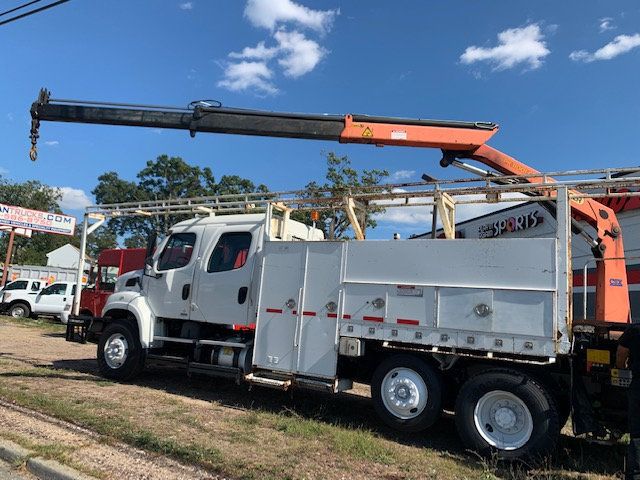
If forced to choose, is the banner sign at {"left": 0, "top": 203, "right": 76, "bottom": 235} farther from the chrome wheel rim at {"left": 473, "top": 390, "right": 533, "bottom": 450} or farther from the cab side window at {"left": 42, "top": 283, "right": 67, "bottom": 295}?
the chrome wheel rim at {"left": 473, "top": 390, "right": 533, "bottom": 450}

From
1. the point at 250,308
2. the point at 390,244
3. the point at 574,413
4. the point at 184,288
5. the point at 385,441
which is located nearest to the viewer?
the point at 574,413

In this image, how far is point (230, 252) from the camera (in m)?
8.46

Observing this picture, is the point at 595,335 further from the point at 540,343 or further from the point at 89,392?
the point at 89,392

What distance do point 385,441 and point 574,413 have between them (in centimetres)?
208

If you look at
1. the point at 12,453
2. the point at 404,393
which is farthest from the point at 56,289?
the point at 404,393

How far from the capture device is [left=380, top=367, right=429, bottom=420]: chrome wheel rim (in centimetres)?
611

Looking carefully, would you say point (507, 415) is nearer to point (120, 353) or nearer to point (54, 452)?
point (54, 452)

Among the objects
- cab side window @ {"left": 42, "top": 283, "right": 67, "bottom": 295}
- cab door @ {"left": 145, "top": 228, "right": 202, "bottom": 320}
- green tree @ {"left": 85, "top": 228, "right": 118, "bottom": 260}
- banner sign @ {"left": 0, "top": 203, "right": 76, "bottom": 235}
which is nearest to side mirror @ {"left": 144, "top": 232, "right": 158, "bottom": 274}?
cab door @ {"left": 145, "top": 228, "right": 202, "bottom": 320}

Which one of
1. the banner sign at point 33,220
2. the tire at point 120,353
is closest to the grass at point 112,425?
the tire at point 120,353

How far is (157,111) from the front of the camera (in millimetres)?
9023

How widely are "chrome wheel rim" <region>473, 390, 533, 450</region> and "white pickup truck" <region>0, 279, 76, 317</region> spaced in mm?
21483

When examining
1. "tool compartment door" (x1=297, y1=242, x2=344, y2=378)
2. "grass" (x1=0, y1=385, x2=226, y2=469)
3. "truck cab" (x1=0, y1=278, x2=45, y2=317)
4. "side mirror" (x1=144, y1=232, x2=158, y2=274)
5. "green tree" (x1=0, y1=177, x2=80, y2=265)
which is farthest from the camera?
"green tree" (x1=0, y1=177, x2=80, y2=265)

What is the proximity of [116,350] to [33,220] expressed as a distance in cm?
2787

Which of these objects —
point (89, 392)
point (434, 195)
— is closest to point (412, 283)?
point (434, 195)
